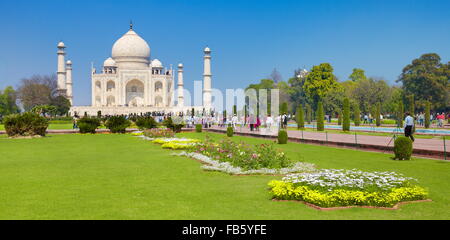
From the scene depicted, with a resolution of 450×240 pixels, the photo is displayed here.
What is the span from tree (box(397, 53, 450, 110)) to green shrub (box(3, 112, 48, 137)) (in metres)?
38.3

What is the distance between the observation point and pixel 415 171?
893 cm

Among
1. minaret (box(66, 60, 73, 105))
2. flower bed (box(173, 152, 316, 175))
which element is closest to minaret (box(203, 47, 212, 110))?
minaret (box(66, 60, 73, 105))

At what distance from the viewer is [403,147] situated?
424 inches

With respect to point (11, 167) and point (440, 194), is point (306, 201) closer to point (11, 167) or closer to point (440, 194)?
point (440, 194)

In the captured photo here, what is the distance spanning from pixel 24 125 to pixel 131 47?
147 ft

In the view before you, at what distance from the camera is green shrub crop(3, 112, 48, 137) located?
19.7m

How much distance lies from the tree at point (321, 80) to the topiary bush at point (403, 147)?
3882 cm

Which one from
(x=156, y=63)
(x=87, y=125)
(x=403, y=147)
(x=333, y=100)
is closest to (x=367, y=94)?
(x=333, y=100)

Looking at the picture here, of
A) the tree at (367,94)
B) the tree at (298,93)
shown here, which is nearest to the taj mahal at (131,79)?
the tree at (298,93)

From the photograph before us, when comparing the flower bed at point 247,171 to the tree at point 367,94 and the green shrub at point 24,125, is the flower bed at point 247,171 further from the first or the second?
the tree at point 367,94

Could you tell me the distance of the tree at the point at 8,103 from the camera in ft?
191

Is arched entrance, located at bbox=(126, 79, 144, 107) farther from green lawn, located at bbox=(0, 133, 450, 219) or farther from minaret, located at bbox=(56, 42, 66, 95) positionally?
green lawn, located at bbox=(0, 133, 450, 219)

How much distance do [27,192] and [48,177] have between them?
1.49 m

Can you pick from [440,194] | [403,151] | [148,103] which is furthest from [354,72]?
[440,194]
